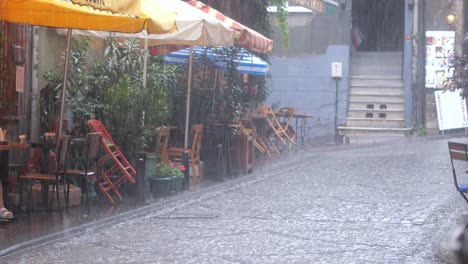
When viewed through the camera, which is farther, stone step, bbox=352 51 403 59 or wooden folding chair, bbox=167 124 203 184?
stone step, bbox=352 51 403 59

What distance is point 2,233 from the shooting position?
837cm

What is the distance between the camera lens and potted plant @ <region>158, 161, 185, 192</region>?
11.5 meters

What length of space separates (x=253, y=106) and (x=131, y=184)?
6.92m

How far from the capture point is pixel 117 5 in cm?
927

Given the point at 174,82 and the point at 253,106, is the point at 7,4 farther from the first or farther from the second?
the point at 253,106

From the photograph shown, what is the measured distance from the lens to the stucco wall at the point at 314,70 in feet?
73.9

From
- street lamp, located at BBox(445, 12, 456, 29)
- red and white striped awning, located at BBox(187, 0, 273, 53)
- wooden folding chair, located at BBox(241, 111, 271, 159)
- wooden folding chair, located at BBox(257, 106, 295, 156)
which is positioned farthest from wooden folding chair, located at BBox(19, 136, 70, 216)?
street lamp, located at BBox(445, 12, 456, 29)

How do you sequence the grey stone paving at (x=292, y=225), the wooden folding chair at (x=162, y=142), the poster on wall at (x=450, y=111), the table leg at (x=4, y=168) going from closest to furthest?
the grey stone paving at (x=292, y=225) → the table leg at (x=4, y=168) → the wooden folding chair at (x=162, y=142) → the poster on wall at (x=450, y=111)

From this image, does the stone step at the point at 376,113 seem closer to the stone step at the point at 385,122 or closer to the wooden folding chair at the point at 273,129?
the stone step at the point at 385,122

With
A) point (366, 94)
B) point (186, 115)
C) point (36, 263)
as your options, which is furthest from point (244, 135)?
point (366, 94)

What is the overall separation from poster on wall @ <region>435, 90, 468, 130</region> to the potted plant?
1160 cm

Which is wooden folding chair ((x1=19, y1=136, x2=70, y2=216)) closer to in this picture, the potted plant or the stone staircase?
the potted plant

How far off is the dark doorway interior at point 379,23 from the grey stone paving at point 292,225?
11.8 m

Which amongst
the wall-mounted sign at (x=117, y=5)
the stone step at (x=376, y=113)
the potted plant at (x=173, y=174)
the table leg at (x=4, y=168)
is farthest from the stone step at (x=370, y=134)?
the table leg at (x=4, y=168)
